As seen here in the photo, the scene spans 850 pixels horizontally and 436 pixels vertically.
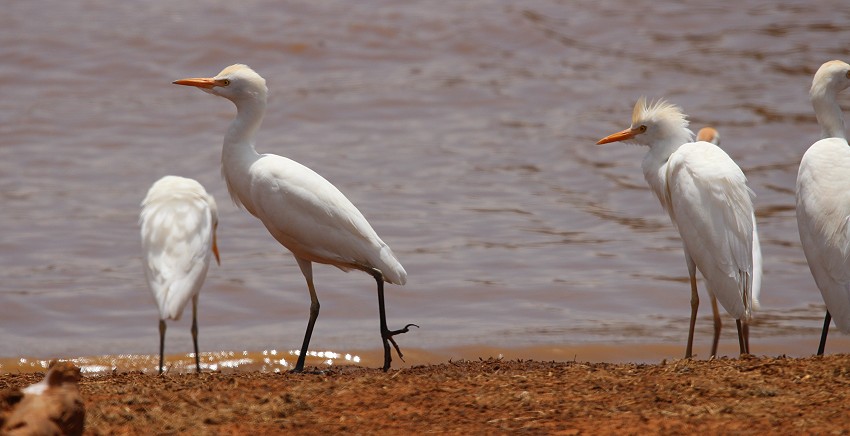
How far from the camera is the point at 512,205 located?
12430 millimetres

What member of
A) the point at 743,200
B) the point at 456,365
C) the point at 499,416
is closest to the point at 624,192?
the point at 743,200

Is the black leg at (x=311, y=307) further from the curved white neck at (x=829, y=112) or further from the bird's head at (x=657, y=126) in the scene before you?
the curved white neck at (x=829, y=112)

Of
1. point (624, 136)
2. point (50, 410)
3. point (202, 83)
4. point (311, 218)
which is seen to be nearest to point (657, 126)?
point (624, 136)

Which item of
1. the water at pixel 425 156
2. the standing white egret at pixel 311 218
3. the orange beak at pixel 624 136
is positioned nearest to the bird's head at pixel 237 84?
the standing white egret at pixel 311 218

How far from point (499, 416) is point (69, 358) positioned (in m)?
4.54

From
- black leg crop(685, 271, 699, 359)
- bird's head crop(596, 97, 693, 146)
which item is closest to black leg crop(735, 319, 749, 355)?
black leg crop(685, 271, 699, 359)

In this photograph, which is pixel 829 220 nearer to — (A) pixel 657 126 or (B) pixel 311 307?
(A) pixel 657 126

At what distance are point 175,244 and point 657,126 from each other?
3.20 m

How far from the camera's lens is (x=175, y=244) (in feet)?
23.0

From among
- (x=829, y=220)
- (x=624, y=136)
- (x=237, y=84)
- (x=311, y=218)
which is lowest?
(x=829, y=220)

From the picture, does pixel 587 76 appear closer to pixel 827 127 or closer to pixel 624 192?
pixel 624 192

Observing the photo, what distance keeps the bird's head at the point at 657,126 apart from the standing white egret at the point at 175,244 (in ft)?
8.95

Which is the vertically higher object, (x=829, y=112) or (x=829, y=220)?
(x=829, y=112)

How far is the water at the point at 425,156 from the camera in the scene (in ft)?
29.7
